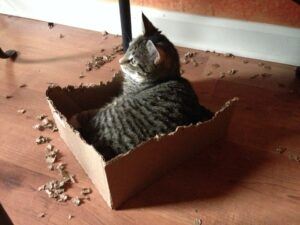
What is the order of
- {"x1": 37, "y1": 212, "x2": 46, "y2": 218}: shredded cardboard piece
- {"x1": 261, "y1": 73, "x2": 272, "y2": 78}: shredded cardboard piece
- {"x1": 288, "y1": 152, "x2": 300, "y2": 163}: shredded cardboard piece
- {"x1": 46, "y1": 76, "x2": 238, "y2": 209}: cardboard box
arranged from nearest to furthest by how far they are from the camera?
{"x1": 46, "y1": 76, "x2": 238, "y2": 209}: cardboard box, {"x1": 37, "y1": 212, "x2": 46, "y2": 218}: shredded cardboard piece, {"x1": 288, "y1": 152, "x2": 300, "y2": 163}: shredded cardboard piece, {"x1": 261, "y1": 73, "x2": 272, "y2": 78}: shredded cardboard piece

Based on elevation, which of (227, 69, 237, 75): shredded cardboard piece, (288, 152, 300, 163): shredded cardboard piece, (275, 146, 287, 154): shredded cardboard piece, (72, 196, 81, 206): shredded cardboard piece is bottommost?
(72, 196, 81, 206): shredded cardboard piece

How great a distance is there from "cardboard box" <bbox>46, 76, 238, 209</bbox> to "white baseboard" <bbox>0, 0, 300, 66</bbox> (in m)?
0.49

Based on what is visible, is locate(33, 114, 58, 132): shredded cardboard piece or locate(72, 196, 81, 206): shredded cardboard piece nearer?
locate(72, 196, 81, 206): shredded cardboard piece

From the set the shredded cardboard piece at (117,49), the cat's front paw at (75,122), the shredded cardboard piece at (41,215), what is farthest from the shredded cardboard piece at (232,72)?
the shredded cardboard piece at (41,215)

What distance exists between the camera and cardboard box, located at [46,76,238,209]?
3.14 feet

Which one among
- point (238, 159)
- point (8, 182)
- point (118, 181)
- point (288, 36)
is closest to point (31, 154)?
point (8, 182)

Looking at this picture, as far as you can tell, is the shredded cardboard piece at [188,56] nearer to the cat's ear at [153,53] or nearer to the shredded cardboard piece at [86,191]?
the cat's ear at [153,53]

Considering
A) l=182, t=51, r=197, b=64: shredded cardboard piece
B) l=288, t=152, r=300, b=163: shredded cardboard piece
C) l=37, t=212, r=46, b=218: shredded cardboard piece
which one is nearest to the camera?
l=37, t=212, r=46, b=218: shredded cardboard piece

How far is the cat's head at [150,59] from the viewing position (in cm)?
112

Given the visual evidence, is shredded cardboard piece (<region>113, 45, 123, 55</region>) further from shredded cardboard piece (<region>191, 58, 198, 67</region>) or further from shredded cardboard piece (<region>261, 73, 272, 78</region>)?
shredded cardboard piece (<region>261, 73, 272, 78</region>)

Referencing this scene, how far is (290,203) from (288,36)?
696 mm

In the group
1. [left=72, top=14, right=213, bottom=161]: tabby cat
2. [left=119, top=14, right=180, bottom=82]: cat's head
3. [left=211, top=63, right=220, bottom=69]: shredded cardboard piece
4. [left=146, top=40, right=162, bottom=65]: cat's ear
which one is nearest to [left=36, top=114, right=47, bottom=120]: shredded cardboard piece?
[left=72, top=14, right=213, bottom=161]: tabby cat

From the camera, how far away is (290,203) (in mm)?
1066

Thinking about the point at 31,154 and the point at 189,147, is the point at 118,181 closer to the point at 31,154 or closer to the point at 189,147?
the point at 189,147
